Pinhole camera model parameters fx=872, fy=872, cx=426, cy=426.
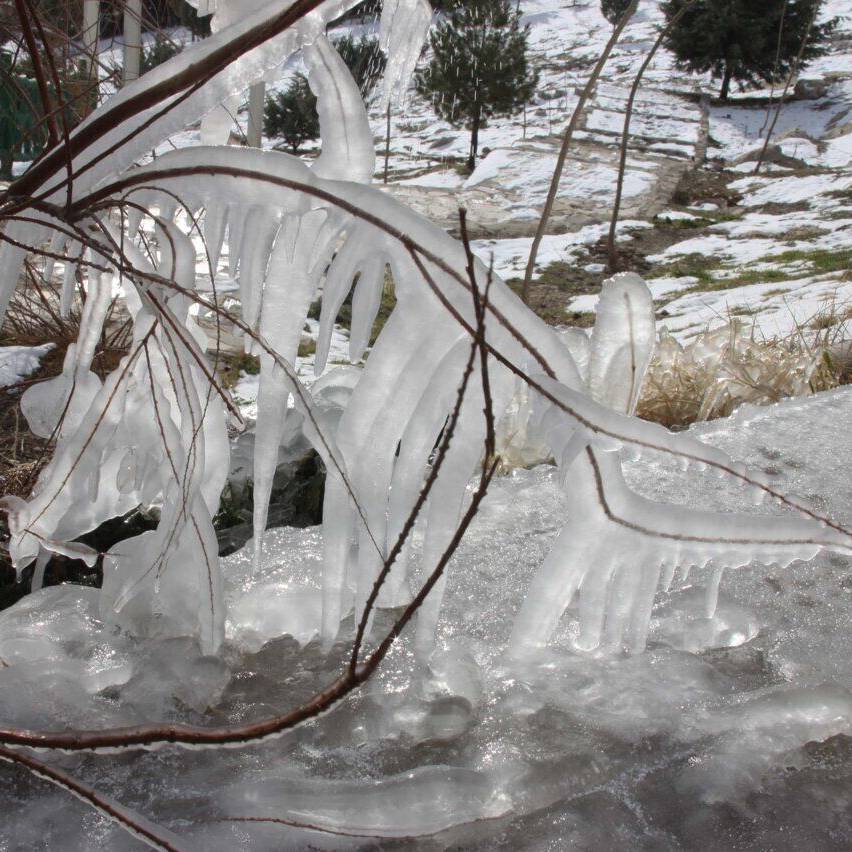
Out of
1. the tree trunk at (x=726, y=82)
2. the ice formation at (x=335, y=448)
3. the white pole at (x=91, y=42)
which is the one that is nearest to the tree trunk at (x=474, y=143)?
the tree trunk at (x=726, y=82)

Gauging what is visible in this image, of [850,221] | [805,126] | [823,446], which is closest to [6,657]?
[823,446]

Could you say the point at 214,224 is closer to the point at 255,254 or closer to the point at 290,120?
the point at 255,254

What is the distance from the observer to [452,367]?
111 centimetres

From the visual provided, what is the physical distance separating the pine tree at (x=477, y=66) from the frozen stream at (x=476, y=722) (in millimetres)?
11581

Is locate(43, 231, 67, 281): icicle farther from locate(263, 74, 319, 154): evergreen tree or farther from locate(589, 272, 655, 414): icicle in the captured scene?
locate(263, 74, 319, 154): evergreen tree

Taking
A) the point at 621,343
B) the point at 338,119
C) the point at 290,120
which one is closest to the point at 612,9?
the point at 290,120

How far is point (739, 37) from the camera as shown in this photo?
16.0m

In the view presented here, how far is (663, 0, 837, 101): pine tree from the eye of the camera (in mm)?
15242

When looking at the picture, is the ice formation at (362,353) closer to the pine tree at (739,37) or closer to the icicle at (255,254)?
the icicle at (255,254)

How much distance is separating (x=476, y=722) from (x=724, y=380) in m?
1.99

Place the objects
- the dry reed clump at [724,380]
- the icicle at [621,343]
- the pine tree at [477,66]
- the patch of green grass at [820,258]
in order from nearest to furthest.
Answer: the icicle at [621,343] → the dry reed clump at [724,380] → the patch of green grass at [820,258] → the pine tree at [477,66]

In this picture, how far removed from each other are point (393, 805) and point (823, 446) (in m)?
1.69

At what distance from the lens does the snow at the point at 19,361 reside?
2760 mm

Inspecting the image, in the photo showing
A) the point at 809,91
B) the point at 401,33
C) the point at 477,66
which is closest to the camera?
the point at 401,33
